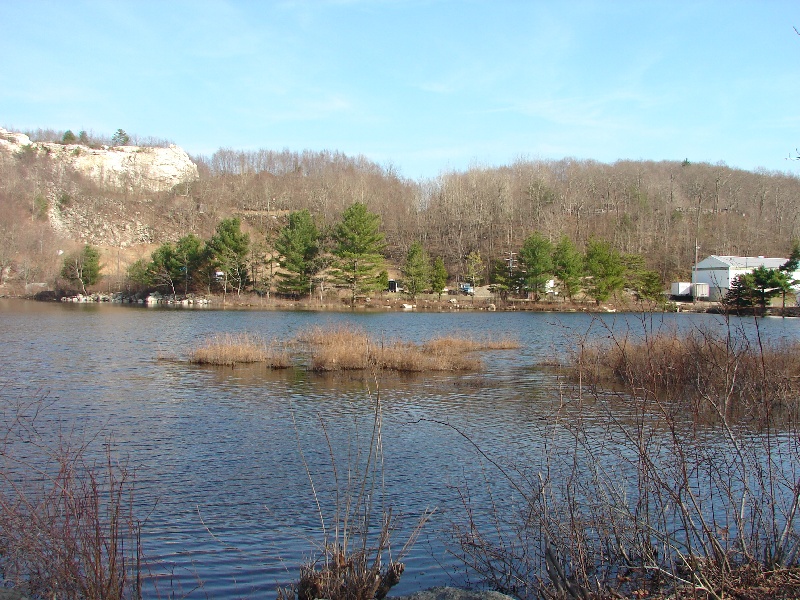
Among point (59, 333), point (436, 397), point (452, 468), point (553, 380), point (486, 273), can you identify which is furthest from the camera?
point (486, 273)

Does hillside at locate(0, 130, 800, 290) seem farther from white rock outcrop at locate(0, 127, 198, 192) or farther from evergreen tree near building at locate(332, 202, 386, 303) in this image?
evergreen tree near building at locate(332, 202, 386, 303)

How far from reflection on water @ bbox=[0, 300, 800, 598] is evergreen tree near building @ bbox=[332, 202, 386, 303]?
39.2 metres

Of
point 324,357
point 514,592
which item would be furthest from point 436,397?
point 514,592

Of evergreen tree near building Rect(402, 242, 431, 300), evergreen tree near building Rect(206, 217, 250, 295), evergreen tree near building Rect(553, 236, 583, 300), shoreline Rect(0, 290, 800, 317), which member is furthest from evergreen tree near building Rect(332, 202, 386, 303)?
evergreen tree near building Rect(553, 236, 583, 300)

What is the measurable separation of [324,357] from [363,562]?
17582mm

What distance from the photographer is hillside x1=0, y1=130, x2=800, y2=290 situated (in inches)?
3757

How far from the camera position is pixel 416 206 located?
109 m

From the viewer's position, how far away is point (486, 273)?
8881cm

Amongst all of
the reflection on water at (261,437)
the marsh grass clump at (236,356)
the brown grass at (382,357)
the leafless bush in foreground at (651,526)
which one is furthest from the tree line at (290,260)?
the leafless bush in foreground at (651,526)

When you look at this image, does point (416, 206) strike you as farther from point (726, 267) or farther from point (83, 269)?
point (83, 269)

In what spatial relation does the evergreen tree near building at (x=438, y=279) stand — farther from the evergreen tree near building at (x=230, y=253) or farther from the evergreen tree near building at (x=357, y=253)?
the evergreen tree near building at (x=230, y=253)

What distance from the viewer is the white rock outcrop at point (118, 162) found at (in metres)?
130

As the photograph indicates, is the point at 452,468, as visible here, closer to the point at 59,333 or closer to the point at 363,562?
the point at 363,562

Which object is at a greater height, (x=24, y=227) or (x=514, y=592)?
(x=24, y=227)
